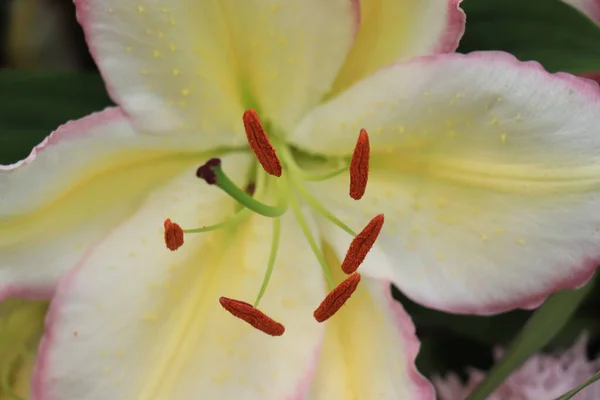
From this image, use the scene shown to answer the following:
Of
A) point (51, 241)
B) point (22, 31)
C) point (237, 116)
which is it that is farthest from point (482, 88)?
point (22, 31)

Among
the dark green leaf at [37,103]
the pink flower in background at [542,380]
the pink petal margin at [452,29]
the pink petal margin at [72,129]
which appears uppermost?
the pink petal margin at [452,29]

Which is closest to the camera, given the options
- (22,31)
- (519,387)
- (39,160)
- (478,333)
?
(39,160)

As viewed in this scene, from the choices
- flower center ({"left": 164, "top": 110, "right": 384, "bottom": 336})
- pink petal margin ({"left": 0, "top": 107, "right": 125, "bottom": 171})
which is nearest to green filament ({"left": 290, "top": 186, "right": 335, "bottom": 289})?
flower center ({"left": 164, "top": 110, "right": 384, "bottom": 336})

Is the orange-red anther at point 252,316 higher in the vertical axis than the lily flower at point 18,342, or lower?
higher

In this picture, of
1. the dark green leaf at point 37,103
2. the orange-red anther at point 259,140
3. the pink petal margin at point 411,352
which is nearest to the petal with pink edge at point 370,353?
the pink petal margin at point 411,352

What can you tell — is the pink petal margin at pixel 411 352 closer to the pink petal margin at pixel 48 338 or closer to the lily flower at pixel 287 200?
the lily flower at pixel 287 200

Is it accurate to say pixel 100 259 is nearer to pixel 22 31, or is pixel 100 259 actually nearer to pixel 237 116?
pixel 237 116

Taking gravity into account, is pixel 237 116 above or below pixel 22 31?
above
